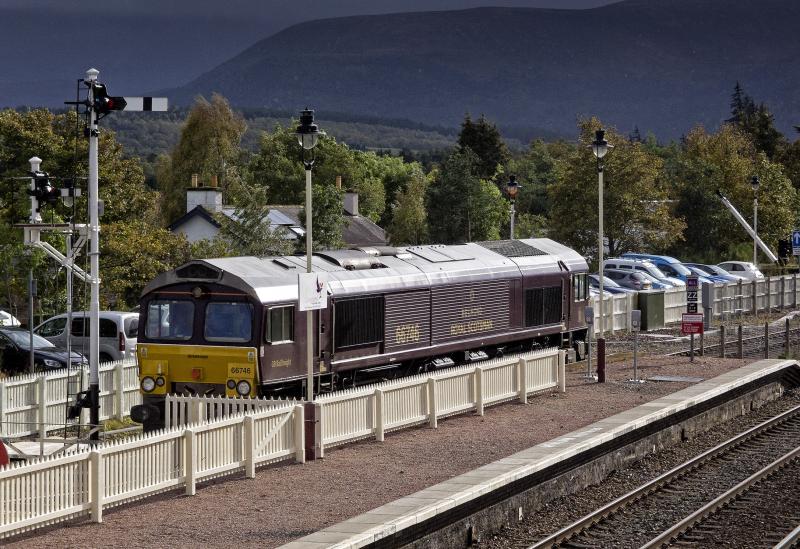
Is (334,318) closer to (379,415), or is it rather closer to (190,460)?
(379,415)

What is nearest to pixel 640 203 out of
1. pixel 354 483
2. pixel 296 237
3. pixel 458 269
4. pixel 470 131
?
pixel 296 237

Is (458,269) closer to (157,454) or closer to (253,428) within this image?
(253,428)

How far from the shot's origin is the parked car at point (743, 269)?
217 feet

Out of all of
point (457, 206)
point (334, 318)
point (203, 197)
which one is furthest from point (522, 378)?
point (457, 206)

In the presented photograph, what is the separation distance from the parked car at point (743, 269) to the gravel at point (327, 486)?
39.4 metres

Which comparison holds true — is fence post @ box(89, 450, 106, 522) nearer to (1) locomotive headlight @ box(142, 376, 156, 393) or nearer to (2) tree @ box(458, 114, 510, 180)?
(1) locomotive headlight @ box(142, 376, 156, 393)

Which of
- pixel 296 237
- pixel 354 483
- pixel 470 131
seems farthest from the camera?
pixel 470 131

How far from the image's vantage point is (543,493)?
20234 millimetres

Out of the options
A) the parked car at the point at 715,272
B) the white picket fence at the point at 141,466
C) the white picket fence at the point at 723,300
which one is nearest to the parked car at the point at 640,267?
the white picket fence at the point at 723,300

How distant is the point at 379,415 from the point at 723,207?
61.3 meters

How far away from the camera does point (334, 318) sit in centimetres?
2694

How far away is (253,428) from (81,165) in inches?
1154

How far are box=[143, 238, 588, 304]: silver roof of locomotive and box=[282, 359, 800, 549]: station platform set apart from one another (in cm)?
606

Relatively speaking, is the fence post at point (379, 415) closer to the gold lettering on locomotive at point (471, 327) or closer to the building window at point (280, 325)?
the building window at point (280, 325)
